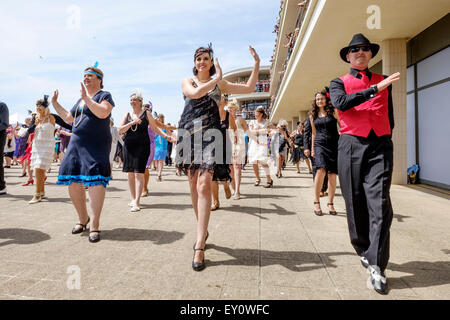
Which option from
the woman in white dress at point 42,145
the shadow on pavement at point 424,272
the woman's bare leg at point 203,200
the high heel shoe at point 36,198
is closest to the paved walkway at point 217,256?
the shadow on pavement at point 424,272

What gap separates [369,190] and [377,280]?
28.2 inches

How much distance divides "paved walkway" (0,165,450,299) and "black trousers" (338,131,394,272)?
0.92 ft

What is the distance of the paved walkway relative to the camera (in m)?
2.25

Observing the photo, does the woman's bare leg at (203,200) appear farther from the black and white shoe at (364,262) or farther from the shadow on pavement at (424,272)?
the shadow on pavement at (424,272)

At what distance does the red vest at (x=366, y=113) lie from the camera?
257 cm

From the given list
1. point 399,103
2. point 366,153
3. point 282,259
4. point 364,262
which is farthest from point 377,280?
point 399,103

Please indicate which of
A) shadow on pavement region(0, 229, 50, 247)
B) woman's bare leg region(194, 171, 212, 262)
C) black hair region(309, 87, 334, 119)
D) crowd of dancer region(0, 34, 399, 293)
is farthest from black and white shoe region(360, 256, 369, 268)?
shadow on pavement region(0, 229, 50, 247)

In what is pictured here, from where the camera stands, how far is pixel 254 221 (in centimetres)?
444

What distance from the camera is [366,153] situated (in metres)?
2.58

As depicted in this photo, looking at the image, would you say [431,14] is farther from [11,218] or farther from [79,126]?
[11,218]

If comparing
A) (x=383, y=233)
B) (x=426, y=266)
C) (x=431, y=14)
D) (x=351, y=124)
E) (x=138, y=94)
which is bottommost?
(x=426, y=266)

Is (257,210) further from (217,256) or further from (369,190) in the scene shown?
(369,190)
